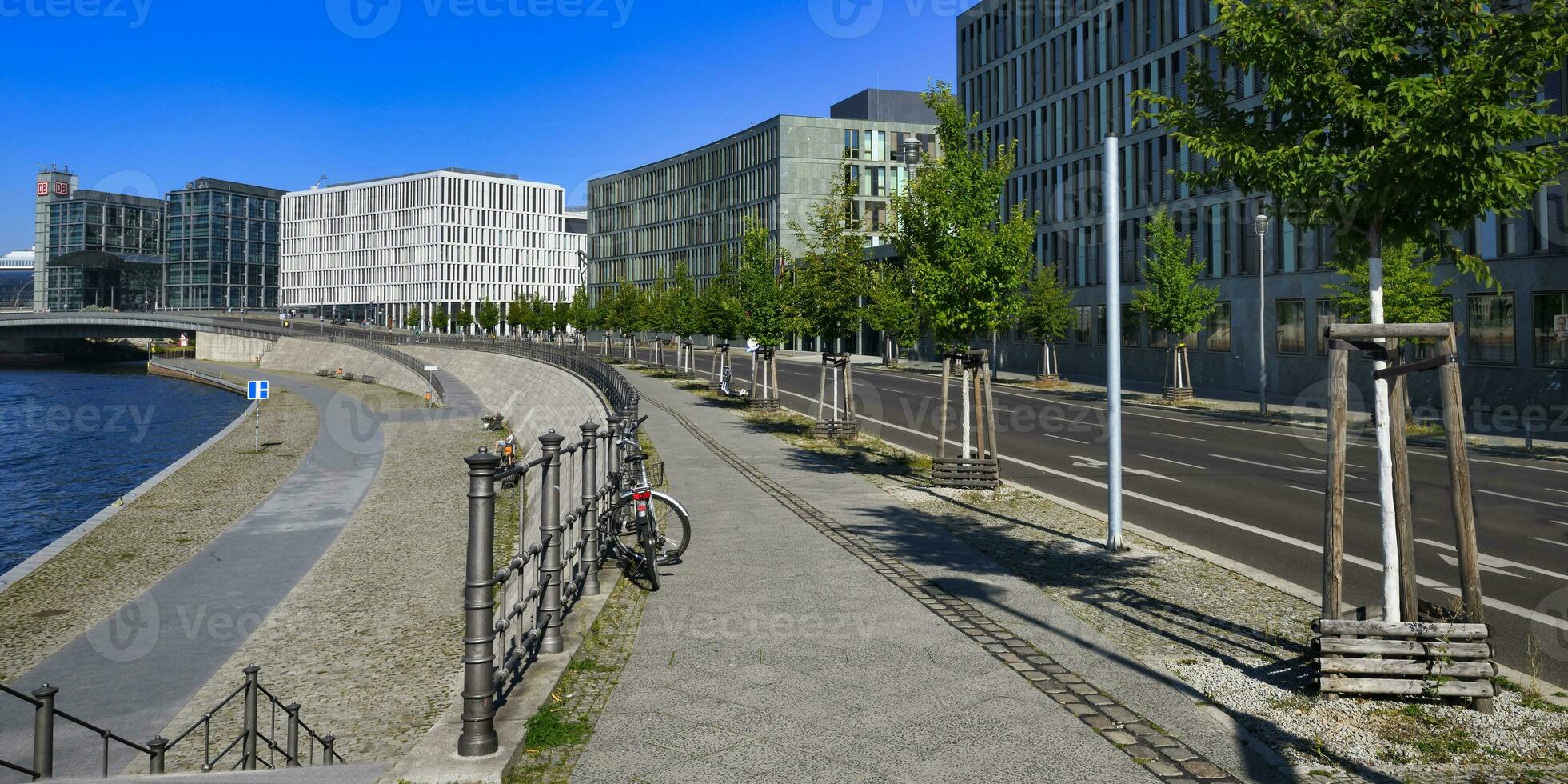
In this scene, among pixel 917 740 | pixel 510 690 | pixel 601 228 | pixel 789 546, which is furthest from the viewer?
pixel 601 228

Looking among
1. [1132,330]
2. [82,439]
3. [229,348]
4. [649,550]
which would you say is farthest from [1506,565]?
[229,348]

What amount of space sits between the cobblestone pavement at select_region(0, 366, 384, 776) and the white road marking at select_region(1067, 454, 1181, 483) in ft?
51.3

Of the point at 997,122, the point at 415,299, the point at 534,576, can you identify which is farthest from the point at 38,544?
the point at 415,299

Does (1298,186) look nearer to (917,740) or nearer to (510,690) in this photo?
(917,740)

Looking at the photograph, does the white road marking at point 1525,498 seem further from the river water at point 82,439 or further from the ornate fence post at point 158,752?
the river water at point 82,439

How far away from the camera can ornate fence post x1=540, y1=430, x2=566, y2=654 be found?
7.99 m

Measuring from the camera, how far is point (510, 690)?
697 centimetres

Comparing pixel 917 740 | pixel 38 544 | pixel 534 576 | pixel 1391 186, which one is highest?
pixel 1391 186

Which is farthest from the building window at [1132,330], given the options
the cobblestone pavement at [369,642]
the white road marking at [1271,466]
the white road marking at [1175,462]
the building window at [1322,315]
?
the cobblestone pavement at [369,642]

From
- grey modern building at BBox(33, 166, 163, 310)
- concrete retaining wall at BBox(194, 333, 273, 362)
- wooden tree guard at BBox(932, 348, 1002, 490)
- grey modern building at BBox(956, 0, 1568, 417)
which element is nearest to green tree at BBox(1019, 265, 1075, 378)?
grey modern building at BBox(956, 0, 1568, 417)

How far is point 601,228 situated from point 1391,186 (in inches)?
5345

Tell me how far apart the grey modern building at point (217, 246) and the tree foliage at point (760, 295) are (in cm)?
17173

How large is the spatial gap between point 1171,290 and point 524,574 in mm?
37940

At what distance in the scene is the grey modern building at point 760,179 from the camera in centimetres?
9775
